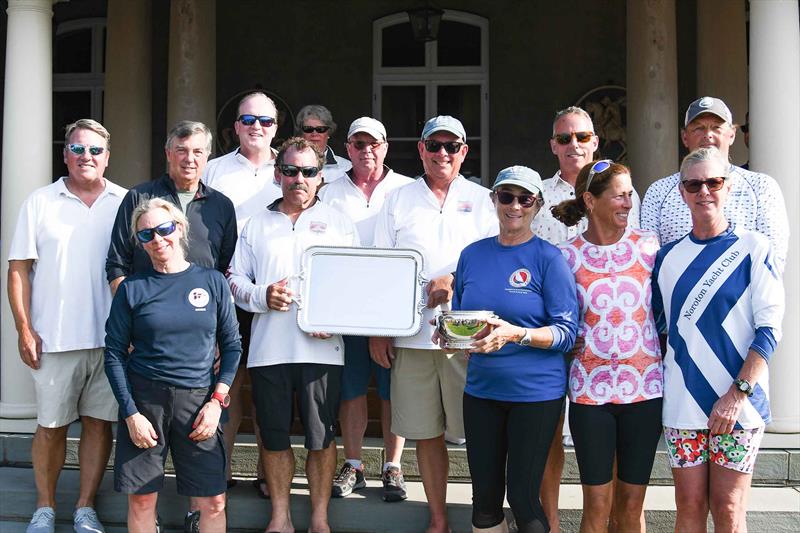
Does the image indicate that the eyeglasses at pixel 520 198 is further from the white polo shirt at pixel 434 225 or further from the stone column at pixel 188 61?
the stone column at pixel 188 61

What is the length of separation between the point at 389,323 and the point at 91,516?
1.88m

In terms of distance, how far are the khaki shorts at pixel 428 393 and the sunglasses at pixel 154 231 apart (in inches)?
49.3

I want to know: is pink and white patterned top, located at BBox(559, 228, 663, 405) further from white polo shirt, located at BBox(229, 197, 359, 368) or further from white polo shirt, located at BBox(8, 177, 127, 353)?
white polo shirt, located at BBox(8, 177, 127, 353)

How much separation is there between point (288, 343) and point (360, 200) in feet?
3.40

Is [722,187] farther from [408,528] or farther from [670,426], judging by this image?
[408,528]

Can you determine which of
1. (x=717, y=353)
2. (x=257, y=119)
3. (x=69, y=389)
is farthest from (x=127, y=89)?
(x=717, y=353)

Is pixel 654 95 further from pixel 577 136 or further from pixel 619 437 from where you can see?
pixel 619 437

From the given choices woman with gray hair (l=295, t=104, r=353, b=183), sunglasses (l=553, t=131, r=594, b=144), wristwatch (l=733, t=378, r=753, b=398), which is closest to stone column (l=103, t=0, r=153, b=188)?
woman with gray hair (l=295, t=104, r=353, b=183)

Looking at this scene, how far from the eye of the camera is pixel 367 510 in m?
4.98

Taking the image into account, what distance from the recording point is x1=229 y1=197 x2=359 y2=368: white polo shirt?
4508 mm

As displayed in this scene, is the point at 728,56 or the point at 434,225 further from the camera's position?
the point at 728,56

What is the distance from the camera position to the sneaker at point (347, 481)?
16.6 feet

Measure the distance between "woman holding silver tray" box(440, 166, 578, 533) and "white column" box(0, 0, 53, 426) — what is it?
133 inches

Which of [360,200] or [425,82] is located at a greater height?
[425,82]
